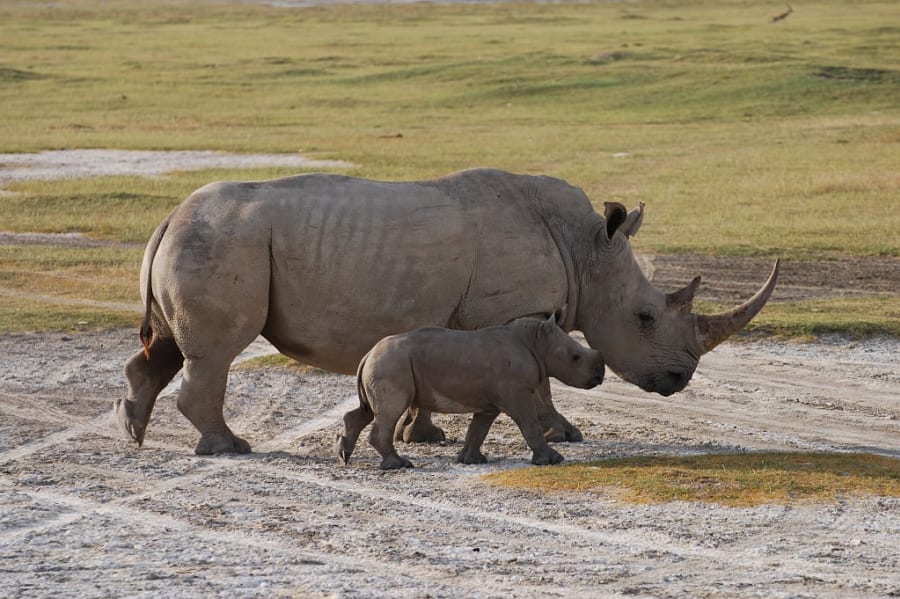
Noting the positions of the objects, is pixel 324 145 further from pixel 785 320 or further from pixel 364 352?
pixel 364 352

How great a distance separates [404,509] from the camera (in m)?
8.52

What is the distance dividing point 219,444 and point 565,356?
7.61 feet

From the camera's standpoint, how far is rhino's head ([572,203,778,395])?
10883mm

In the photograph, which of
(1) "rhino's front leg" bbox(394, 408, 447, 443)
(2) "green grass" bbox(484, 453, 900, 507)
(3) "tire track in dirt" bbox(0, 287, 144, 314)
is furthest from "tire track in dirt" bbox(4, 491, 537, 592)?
(3) "tire track in dirt" bbox(0, 287, 144, 314)

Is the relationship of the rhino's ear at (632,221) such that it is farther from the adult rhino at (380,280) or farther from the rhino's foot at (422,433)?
the rhino's foot at (422,433)

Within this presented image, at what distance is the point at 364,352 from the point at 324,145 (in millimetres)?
20867

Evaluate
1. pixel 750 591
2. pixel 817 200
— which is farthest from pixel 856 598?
pixel 817 200

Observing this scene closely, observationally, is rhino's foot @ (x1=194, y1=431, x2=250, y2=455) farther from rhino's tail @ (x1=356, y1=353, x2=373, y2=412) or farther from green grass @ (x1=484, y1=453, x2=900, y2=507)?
green grass @ (x1=484, y1=453, x2=900, y2=507)

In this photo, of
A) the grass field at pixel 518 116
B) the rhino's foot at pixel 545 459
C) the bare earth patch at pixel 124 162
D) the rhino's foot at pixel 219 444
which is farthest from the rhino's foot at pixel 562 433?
the bare earth patch at pixel 124 162

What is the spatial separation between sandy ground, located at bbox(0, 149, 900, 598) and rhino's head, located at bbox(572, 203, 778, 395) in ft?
1.53

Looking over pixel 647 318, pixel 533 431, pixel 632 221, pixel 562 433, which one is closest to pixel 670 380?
pixel 647 318

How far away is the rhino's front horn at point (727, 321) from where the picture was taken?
10.7 metres

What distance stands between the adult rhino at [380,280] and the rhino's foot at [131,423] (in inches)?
0.4

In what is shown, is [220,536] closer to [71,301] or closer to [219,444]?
[219,444]
